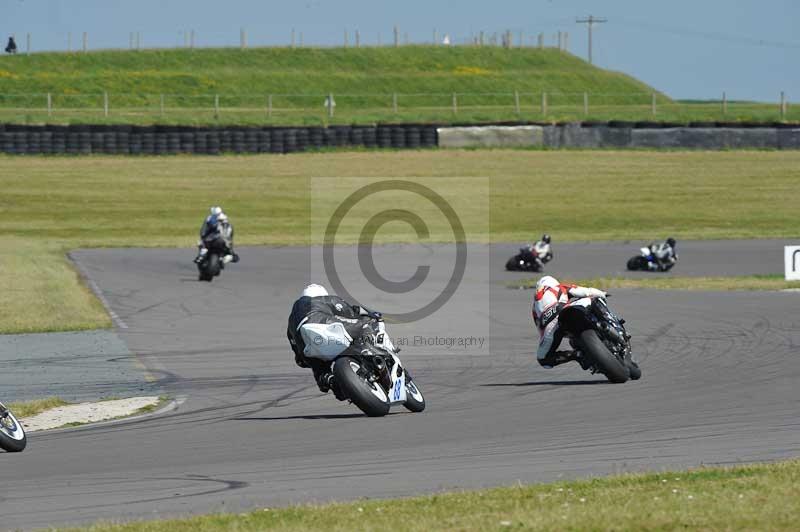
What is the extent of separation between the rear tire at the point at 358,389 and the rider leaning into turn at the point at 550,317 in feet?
9.76

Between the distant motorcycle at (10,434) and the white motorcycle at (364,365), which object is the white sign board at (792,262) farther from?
the distant motorcycle at (10,434)

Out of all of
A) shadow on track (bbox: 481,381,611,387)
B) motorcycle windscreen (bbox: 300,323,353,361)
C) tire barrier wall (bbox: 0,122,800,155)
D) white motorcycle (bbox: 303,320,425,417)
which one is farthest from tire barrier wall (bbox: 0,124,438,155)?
white motorcycle (bbox: 303,320,425,417)

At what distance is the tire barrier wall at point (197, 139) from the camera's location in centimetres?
5119

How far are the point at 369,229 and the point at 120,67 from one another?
164ft

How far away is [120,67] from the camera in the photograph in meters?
90.1

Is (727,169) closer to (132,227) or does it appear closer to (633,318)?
(132,227)

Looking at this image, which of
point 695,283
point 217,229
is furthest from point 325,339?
point 217,229

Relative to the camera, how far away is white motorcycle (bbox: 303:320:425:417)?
12.0 m

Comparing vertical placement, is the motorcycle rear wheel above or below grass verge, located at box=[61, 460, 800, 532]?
below

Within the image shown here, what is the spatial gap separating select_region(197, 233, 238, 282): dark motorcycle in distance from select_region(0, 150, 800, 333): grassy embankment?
10.6m

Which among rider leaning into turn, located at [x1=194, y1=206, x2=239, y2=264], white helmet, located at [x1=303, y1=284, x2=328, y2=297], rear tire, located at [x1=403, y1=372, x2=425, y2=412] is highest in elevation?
white helmet, located at [x1=303, y1=284, x2=328, y2=297]

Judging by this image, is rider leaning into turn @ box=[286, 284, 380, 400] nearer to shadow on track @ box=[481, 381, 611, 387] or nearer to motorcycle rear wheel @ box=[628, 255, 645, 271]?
shadow on track @ box=[481, 381, 611, 387]

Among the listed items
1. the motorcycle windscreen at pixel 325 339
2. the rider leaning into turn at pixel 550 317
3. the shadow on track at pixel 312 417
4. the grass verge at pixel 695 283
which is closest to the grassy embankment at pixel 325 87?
the grass verge at pixel 695 283

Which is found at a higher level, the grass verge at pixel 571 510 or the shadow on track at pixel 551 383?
the grass verge at pixel 571 510
